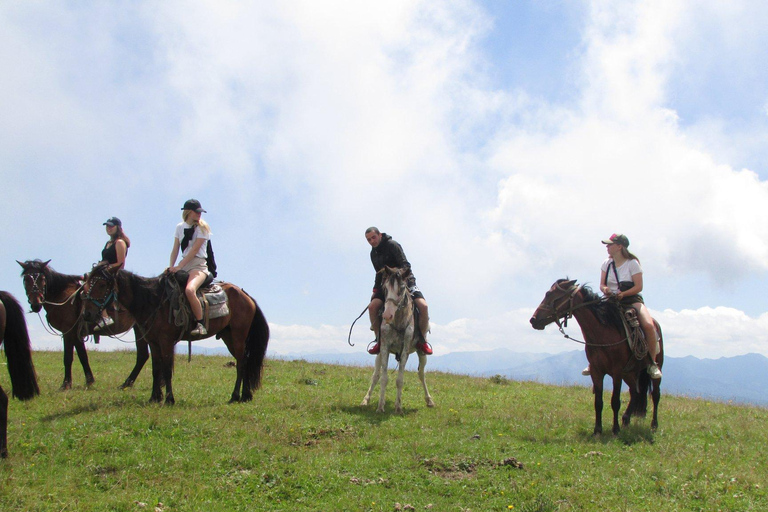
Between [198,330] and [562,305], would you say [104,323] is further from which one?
[562,305]

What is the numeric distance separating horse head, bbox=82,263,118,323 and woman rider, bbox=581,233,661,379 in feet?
29.1

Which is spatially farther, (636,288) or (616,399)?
(636,288)

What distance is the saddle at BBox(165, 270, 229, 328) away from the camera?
32.0ft

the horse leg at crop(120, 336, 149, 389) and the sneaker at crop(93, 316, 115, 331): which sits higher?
the sneaker at crop(93, 316, 115, 331)

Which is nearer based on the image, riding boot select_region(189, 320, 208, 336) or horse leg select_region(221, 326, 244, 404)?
riding boot select_region(189, 320, 208, 336)

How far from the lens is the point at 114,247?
1114 cm

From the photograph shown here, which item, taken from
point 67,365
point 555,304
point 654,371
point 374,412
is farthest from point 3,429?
point 654,371

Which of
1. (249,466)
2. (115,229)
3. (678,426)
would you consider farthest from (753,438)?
(115,229)

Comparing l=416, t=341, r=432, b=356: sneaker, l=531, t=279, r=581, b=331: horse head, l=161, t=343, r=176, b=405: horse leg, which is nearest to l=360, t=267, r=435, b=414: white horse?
l=416, t=341, r=432, b=356: sneaker

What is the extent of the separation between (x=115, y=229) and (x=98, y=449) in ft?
18.2

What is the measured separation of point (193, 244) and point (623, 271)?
811 centimetres

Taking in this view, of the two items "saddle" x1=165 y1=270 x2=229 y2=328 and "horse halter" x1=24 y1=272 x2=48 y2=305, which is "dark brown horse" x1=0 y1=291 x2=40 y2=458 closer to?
"saddle" x1=165 y1=270 x2=229 y2=328

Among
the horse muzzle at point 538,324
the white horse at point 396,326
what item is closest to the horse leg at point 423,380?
the white horse at point 396,326

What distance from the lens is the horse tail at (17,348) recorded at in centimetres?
773
